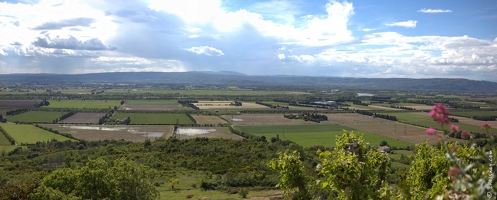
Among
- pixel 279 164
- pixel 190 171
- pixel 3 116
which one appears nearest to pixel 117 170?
pixel 279 164

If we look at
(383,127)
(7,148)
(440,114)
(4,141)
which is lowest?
(7,148)

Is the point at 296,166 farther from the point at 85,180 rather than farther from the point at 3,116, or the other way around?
the point at 3,116

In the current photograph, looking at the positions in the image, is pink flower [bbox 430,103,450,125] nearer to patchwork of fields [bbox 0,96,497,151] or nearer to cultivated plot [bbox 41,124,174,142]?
patchwork of fields [bbox 0,96,497,151]

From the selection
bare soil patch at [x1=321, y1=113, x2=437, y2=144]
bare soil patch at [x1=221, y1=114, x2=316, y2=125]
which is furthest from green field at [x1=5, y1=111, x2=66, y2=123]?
bare soil patch at [x1=321, y1=113, x2=437, y2=144]

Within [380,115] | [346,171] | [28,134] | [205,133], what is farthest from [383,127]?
[346,171]

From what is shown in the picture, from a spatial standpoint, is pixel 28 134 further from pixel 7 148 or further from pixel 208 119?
pixel 208 119
